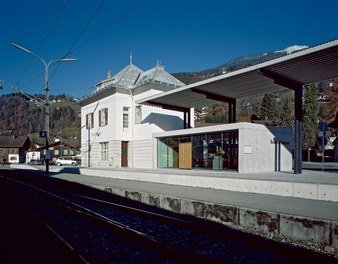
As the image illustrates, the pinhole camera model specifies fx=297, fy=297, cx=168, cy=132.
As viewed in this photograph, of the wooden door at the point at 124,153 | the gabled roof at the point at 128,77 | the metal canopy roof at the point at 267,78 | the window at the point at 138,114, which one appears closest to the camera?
the metal canopy roof at the point at 267,78

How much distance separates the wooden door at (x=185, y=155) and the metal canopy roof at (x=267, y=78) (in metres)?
4.22

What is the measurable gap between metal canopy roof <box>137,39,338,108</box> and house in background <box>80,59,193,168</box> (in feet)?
10.4

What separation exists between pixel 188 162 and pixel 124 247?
59.8 ft

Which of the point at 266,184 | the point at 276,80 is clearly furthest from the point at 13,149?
the point at 266,184

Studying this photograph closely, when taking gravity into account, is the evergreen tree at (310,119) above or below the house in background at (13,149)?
above

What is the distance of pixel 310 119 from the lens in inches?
2237

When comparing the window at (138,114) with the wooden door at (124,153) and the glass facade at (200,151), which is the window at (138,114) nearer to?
the wooden door at (124,153)

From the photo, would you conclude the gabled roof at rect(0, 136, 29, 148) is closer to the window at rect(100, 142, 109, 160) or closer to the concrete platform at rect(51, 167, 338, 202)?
the window at rect(100, 142, 109, 160)

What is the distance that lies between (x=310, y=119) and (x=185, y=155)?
41.6 metres

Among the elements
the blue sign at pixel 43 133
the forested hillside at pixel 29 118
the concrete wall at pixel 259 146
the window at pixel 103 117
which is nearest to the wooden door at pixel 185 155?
the concrete wall at pixel 259 146

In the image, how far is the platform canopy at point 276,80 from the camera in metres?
15.3

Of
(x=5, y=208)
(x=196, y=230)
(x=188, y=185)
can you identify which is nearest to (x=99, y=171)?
(x=188, y=185)

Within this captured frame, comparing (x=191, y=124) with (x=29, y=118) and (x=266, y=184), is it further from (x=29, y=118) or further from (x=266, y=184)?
(x=29, y=118)

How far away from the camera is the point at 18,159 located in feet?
294
